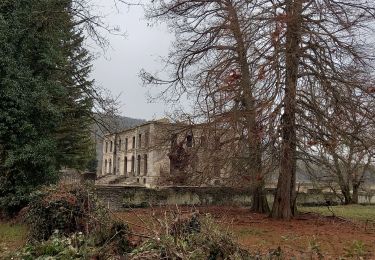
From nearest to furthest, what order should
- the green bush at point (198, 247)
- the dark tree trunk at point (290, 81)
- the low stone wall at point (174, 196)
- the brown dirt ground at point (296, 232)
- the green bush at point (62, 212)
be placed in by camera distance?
the green bush at point (198, 247)
the green bush at point (62, 212)
the brown dirt ground at point (296, 232)
the dark tree trunk at point (290, 81)
the low stone wall at point (174, 196)

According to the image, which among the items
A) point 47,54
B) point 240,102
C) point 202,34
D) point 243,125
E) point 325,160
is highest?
point 202,34

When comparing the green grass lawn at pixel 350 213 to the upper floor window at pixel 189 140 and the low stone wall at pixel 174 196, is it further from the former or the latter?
the upper floor window at pixel 189 140

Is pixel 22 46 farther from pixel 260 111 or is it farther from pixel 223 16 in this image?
pixel 260 111

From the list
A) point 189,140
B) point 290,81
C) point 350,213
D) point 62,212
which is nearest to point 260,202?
point 189,140

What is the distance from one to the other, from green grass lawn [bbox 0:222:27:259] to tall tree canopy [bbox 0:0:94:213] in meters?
1.49

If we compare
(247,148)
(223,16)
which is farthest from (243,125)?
(223,16)

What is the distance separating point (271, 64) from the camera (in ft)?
48.8

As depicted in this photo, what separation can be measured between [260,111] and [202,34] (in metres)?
5.95

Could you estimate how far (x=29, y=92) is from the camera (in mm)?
16875

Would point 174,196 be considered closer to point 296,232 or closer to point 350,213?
point 350,213

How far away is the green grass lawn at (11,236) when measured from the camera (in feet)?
33.4

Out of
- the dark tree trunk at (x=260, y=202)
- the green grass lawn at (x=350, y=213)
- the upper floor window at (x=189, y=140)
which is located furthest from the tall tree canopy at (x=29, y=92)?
the green grass lawn at (x=350, y=213)

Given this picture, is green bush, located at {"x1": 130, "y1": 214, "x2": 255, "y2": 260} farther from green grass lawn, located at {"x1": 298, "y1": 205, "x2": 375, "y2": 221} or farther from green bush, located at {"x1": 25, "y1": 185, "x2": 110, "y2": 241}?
green grass lawn, located at {"x1": 298, "y1": 205, "x2": 375, "y2": 221}

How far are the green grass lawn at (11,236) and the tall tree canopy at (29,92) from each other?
1492mm
